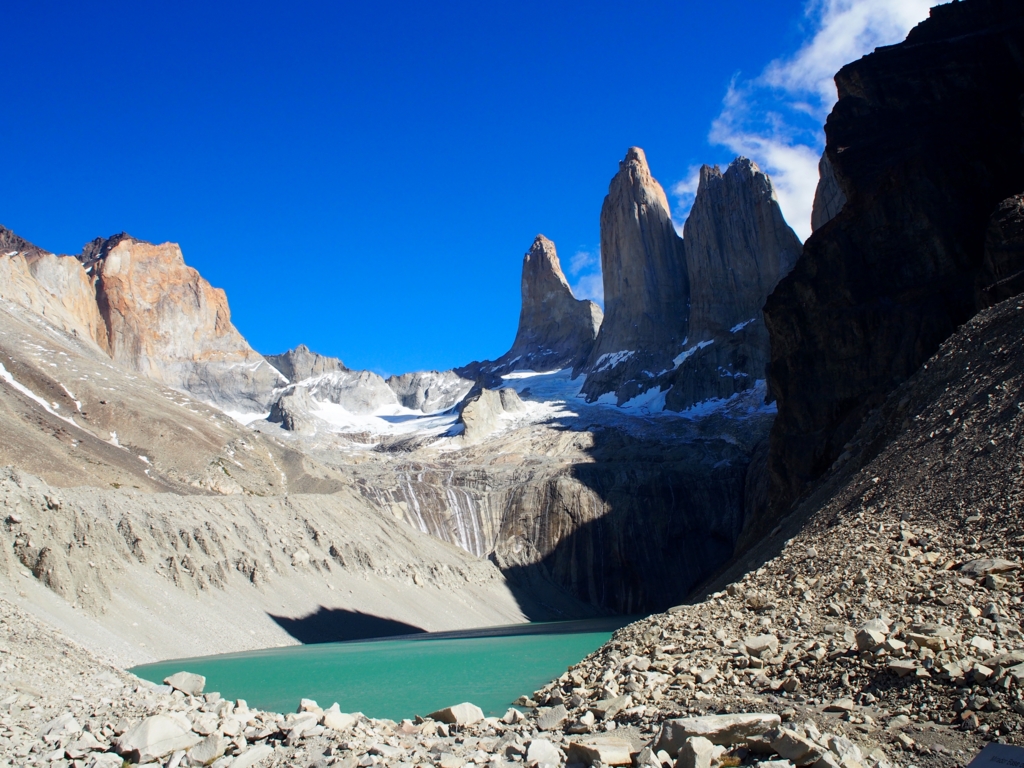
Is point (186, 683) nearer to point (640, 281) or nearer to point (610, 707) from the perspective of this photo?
point (610, 707)

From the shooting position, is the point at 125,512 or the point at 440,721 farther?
the point at 125,512

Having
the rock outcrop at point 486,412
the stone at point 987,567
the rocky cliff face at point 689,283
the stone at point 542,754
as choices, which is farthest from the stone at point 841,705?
the rocky cliff face at point 689,283

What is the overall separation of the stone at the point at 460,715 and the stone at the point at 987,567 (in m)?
9.41

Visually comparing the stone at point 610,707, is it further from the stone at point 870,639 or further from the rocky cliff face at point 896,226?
the rocky cliff face at point 896,226

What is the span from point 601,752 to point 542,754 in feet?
2.83

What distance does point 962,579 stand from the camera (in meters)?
15.3

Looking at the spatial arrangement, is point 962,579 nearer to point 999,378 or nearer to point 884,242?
point 999,378

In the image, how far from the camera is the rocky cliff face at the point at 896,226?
1777 inches

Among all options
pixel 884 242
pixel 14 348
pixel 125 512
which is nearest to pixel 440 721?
pixel 125 512

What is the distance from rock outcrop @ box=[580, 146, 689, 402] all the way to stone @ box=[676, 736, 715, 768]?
424 ft

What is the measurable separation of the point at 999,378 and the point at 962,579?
1250cm

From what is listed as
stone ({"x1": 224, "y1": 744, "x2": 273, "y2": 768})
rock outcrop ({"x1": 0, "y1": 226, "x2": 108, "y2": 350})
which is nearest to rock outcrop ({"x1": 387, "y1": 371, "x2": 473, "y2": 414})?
rock outcrop ({"x1": 0, "y1": 226, "x2": 108, "y2": 350})

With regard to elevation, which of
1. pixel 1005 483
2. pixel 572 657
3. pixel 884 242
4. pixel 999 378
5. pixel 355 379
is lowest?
pixel 572 657

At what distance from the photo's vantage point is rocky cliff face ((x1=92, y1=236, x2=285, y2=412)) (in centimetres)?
15950
